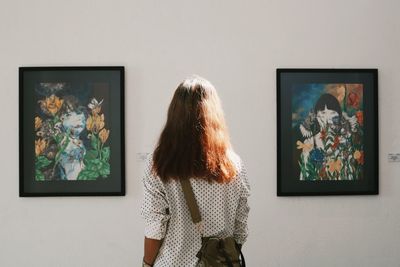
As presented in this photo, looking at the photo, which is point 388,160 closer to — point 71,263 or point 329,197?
point 329,197

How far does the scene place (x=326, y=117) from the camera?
389 centimetres

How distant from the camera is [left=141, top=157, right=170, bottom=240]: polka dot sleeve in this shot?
7.34ft

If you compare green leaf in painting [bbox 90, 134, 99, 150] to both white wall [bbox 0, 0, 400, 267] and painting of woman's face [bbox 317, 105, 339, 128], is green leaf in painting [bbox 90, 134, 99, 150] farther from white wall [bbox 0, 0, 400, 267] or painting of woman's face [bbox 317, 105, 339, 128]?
painting of woman's face [bbox 317, 105, 339, 128]

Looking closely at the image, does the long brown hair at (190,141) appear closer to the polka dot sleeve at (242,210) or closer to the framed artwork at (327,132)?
the polka dot sleeve at (242,210)

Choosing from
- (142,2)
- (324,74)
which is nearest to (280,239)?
(324,74)

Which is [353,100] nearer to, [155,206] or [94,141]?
[94,141]

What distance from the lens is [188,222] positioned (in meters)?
2.28

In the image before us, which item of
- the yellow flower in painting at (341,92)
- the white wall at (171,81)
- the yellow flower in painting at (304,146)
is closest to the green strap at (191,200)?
the white wall at (171,81)

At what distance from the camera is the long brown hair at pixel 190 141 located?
219cm

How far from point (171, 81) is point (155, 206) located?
1750mm

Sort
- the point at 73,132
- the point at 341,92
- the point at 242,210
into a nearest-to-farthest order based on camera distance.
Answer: the point at 242,210 < the point at 73,132 < the point at 341,92

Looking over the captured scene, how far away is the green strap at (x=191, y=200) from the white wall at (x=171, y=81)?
1.66 metres

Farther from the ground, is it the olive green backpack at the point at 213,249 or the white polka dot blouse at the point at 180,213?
the white polka dot blouse at the point at 180,213

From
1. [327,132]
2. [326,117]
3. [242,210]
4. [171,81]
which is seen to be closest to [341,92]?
[326,117]
